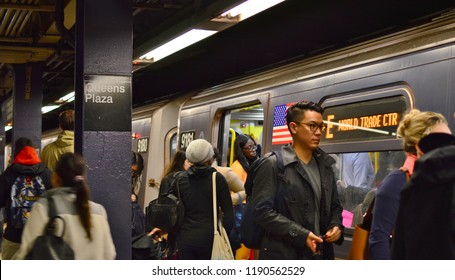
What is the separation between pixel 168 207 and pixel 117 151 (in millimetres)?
1191

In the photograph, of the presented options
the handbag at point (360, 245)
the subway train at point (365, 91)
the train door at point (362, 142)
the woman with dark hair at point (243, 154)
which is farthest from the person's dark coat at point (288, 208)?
the woman with dark hair at point (243, 154)

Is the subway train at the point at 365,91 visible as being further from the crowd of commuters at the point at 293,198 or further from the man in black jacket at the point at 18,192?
the man in black jacket at the point at 18,192

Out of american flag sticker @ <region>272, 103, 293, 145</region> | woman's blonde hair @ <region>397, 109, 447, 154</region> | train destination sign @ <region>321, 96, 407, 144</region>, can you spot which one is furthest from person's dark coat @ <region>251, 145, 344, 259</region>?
american flag sticker @ <region>272, 103, 293, 145</region>

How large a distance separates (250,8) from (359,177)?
5.25ft

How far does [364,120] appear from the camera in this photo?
622 centimetres

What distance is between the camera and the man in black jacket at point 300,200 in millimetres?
4141

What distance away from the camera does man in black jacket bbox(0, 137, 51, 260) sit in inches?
234

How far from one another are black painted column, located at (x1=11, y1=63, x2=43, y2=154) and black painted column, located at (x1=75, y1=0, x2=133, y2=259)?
6.83 m

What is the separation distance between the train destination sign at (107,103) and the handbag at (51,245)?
270 centimetres

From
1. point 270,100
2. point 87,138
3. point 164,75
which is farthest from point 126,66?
point 164,75

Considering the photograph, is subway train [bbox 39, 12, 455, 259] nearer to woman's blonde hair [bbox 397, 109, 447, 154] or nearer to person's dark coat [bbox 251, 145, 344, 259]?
person's dark coat [bbox 251, 145, 344, 259]

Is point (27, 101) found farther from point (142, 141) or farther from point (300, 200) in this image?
point (300, 200)

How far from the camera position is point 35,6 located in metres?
9.12
